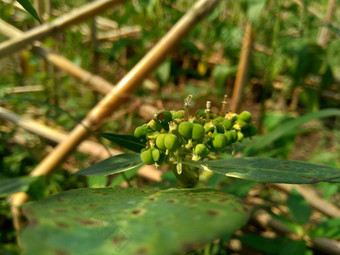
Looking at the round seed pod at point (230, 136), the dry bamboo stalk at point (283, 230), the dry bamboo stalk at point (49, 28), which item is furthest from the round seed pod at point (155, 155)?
the dry bamboo stalk at point (283, 230)

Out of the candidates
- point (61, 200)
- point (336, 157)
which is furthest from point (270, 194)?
point (61, 200)

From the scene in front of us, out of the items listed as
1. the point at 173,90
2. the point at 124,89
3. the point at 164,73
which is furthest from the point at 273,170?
the point at 173,90

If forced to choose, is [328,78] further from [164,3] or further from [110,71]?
[110,71]

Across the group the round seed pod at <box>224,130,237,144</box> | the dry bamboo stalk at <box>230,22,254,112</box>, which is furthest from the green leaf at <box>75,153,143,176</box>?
the dry bamboo stalk at <box>230,22,254,112</box>

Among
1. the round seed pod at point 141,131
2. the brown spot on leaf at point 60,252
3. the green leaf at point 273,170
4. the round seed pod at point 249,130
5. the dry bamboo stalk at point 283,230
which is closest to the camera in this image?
the brown spot on leaf at point 60,252

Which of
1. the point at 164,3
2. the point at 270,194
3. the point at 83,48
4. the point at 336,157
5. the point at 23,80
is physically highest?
the point at 164,3

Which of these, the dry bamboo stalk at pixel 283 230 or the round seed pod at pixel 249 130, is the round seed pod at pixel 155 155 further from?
the dry bamboo stalk at pixel 283 230

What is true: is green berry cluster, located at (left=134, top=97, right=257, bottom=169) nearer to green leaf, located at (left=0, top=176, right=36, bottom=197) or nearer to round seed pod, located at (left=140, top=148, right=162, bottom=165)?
round seed pod, located at (left=140, top=148, right=162, bottom=165)
